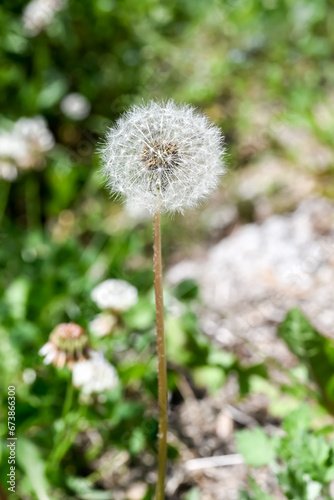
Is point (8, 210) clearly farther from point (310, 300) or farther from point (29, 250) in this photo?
point (310, 300)

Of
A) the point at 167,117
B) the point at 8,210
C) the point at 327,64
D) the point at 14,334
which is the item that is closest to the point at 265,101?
the point at 327,64

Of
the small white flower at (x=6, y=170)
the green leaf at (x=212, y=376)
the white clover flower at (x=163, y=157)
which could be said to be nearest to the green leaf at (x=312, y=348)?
the green leaf at (x=212, y=376)

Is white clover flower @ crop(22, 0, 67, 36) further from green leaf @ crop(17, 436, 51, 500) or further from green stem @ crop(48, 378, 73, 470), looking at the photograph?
green leaf @ crop(17, 436, 51, 500)

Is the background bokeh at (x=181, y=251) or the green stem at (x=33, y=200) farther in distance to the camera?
the green stem at (x=33, y=200)

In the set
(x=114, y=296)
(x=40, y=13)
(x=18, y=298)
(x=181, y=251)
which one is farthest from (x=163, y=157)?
(x=40, y=13)

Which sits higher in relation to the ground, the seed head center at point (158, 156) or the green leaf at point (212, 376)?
the seed head center at point (158, 156)

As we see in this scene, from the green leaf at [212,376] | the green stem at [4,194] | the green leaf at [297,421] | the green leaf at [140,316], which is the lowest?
the green leaf at [297,421]

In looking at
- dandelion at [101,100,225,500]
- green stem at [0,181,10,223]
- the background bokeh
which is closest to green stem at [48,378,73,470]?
the background bokeh

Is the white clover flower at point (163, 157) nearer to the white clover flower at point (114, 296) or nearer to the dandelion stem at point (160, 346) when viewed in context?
the dandelion stem at point (160, 346)
